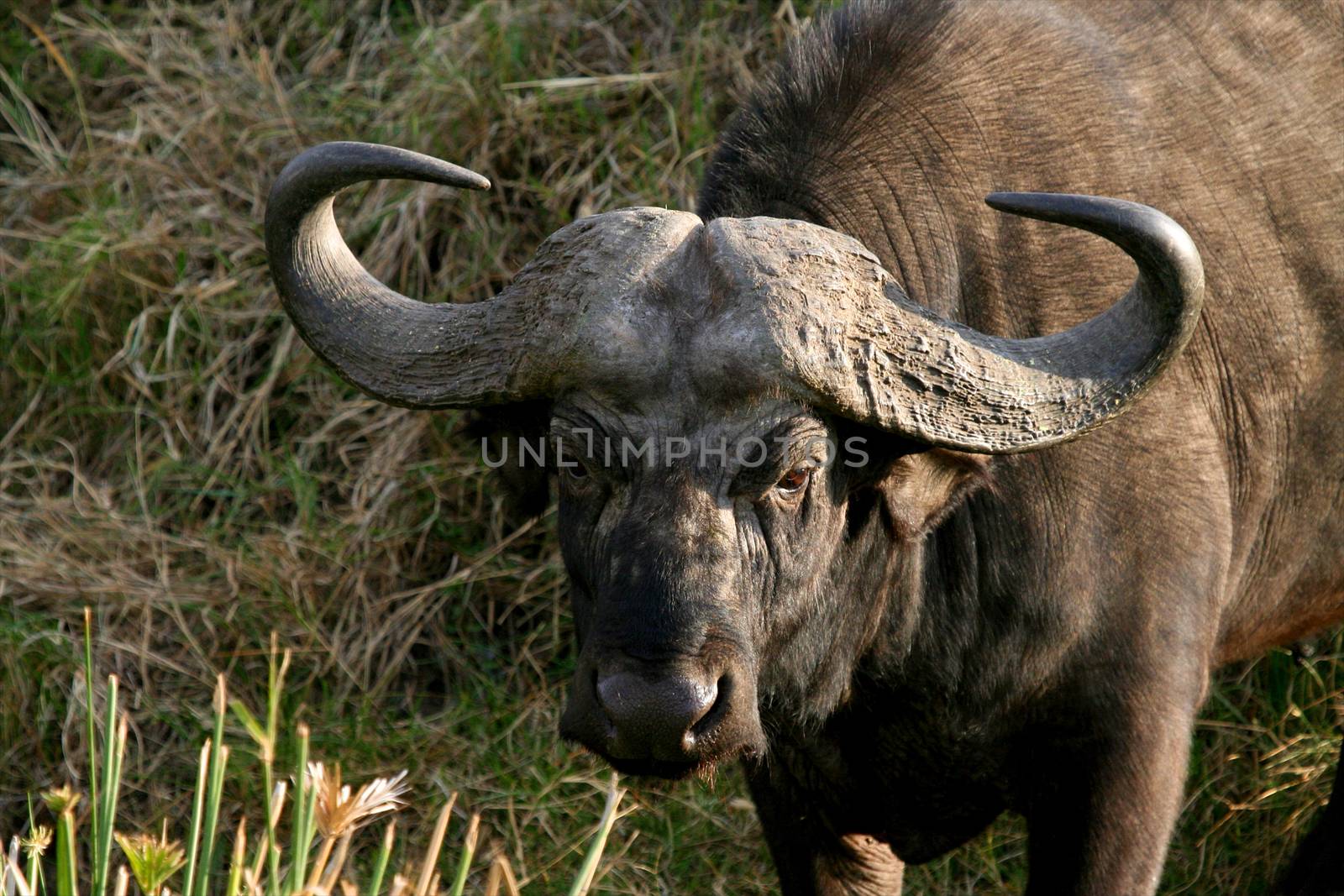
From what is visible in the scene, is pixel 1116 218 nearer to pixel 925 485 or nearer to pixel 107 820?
pixel 925 485

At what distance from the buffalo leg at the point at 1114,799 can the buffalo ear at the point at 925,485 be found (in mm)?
620

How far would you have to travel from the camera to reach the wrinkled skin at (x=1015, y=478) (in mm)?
3162

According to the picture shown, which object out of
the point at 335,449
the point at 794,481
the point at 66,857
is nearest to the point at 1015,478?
the point at 794,481

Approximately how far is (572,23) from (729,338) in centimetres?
390

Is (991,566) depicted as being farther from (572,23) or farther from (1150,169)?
(572,23)

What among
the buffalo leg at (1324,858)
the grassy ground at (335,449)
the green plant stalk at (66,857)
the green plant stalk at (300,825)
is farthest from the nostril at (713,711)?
the buffalo leg at (1324,858)

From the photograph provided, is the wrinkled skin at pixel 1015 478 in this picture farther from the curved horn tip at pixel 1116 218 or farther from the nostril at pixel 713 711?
the curved horn tip at pixel 1116 218

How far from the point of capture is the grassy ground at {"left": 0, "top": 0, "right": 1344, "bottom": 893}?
504cm

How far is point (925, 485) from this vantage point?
3.33 m

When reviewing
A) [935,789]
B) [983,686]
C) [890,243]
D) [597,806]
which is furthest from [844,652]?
[597,806]

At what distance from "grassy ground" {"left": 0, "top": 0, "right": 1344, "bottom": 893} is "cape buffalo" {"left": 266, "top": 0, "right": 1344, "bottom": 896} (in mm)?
887

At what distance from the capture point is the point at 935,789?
383 centimetres

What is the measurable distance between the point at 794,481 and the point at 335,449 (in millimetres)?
3358

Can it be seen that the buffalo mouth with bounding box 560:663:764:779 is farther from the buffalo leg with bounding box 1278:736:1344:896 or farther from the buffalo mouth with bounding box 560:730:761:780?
the buffalo leg with bounding box 1278:736:1344:896
